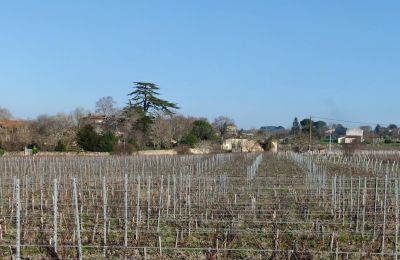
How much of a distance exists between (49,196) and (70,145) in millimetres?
34401

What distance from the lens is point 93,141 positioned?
44.8 meters

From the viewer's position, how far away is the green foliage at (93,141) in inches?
1764

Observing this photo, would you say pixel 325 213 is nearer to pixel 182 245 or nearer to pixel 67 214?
Answer: pixel 182 245

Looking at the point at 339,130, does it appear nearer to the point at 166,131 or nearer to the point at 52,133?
the point at 166,131

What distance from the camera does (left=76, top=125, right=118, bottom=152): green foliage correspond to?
4481 cm

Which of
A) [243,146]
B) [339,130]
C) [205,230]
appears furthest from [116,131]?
[339,130]

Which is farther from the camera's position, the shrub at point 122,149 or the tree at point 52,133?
the tree at point 52,133

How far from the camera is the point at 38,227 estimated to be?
915 cm

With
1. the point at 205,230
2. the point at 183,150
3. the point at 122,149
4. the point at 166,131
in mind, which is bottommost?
the point at 205,230

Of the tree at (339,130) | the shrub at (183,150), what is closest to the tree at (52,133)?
the shrub at (183,150)

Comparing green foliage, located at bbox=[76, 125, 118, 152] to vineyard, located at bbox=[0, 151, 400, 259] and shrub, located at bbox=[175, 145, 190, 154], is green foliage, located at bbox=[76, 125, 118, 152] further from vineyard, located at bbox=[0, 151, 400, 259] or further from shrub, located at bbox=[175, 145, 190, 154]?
vineyard, located at bbox=[0, 151, 400, 259]

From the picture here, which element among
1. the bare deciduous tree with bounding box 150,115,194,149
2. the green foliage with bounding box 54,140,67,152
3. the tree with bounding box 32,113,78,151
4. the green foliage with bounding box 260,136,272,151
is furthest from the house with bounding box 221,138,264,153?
the green foliage with bounding box 54,140,67,152

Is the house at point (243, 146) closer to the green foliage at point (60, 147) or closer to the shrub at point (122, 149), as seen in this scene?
the shrub at point (122, 149)

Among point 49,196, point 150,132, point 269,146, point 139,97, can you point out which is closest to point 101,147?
point 150,132
